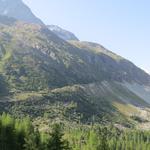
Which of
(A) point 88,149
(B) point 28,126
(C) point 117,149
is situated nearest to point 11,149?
A: (B) point 28,126

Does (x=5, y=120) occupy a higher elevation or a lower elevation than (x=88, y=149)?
higher

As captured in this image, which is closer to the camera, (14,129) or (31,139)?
(31,139)

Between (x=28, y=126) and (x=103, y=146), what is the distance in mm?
24885

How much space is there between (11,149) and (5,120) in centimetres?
1459

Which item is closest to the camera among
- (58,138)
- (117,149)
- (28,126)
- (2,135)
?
(58,138)

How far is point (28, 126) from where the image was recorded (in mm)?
117312

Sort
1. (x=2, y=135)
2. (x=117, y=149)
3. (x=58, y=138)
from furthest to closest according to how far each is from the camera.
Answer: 1. (x=117, y=149)
2. (x=2, y=135)
3. (x=58, y=138)

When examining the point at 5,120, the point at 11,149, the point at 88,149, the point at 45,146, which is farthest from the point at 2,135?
the point at 88,149

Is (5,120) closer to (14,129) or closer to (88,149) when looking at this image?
(14,129)

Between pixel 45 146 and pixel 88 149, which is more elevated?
pixel 45 146

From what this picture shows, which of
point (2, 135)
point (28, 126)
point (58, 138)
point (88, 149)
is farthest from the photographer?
point (88, 149)

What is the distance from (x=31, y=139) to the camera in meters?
79.6

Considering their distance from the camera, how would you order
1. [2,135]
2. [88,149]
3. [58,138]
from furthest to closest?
[88,149]
[2,135]
[58,138]

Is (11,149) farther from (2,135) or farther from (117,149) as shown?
(117,149)
